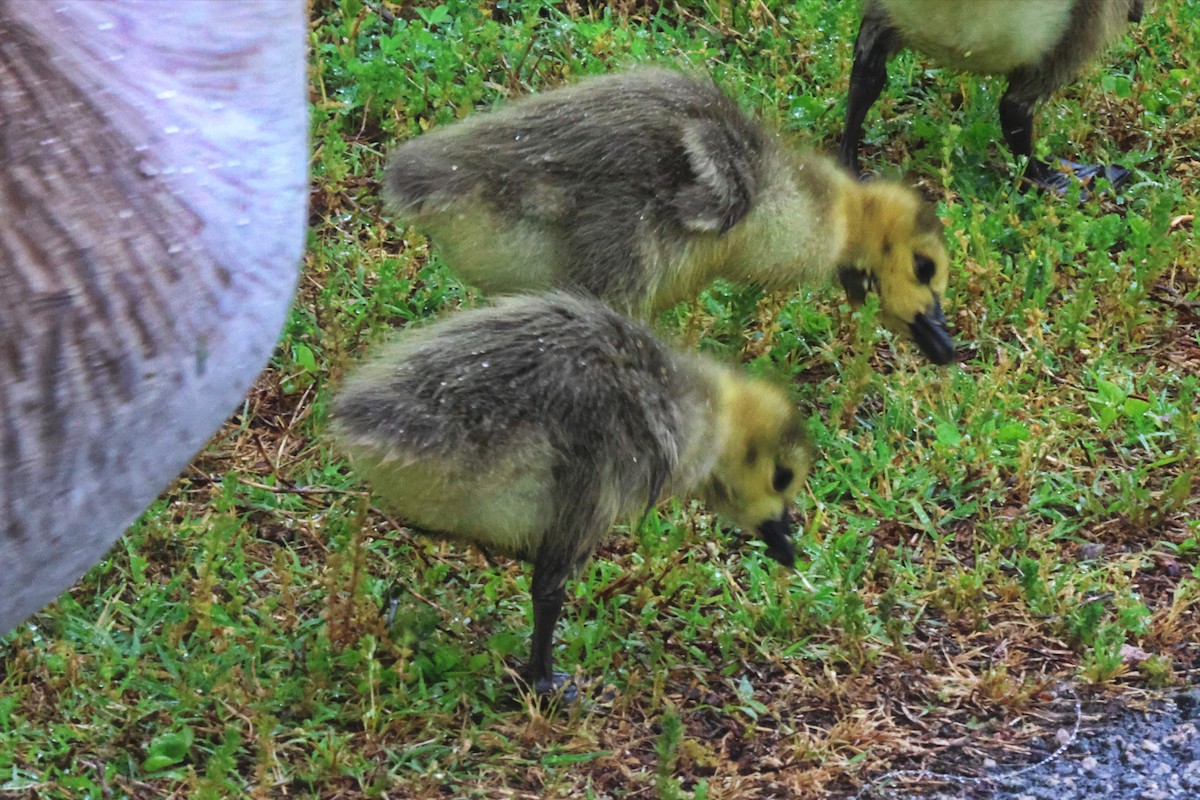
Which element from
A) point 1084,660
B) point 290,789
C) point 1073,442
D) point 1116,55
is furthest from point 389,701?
point 1116,55

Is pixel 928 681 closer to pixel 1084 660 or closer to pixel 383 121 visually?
pixel 1084 660

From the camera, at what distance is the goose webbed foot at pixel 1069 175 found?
466 centimetres

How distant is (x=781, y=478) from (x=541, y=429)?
0.59 metres

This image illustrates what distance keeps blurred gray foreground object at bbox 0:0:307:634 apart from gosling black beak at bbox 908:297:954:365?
2197 mm

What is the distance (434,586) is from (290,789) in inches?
23.4

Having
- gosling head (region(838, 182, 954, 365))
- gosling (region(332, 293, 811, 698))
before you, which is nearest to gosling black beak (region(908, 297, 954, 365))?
gosling head (region(838, 182, 954, 365))

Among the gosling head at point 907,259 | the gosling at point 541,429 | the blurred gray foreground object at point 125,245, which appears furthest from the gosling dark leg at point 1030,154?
the blurred gray foreground object at point 125,245

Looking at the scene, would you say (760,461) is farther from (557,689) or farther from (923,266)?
(923,266)

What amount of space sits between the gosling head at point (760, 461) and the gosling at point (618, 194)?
0.41 metres

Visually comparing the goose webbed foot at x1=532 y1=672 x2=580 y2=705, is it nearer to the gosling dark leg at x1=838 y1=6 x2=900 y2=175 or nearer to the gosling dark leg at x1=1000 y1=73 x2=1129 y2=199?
the gosling dark leg at x1=838 y1=6 x2=900 y2=175

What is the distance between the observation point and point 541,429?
2828 millimetres

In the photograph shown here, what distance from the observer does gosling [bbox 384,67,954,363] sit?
3389mm

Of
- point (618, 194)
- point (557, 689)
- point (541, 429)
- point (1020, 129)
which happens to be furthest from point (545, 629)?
point (1020, 129)

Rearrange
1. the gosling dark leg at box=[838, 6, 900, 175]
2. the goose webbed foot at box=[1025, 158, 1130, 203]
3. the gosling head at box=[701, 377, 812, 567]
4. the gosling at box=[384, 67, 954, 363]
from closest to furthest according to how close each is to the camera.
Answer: the gosling head at box=[701, 377, 812, 567] → the gosling at box=[384, 67, 954, 363] → the gosling dark leg at box=[838, 6, 900, 175] → the goose webbed foot at box=[1025, 158, 1130, 203]
